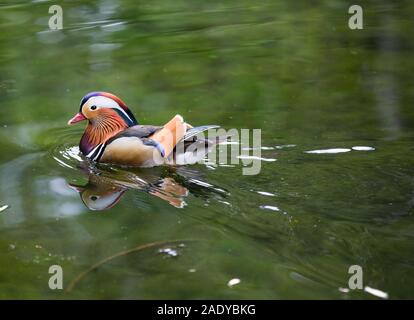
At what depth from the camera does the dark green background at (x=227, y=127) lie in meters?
5.23

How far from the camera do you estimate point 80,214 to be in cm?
624

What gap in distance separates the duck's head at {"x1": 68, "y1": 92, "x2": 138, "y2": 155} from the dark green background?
11.8 inches

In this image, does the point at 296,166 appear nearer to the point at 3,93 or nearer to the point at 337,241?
the point at 337,241

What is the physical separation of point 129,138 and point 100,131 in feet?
1.31

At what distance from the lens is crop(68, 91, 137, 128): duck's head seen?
746 cm

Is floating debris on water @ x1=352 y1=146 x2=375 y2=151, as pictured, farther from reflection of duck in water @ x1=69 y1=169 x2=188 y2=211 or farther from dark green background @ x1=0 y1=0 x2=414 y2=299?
reflection of duck in water @ x1=69 y1=169 x2=188 y2=211

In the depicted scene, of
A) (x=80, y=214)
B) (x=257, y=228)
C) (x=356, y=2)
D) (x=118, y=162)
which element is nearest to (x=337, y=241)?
(x=257, y=228)

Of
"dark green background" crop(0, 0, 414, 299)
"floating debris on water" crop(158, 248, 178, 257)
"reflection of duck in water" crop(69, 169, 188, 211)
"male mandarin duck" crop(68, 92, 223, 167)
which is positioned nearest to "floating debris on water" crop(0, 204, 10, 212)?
"dark green background" crop(0, 0, 414, 299)

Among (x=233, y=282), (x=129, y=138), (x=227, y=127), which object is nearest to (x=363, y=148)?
(x=227, y=127)

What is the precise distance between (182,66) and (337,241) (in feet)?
16.0

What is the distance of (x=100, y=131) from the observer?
7.47 m

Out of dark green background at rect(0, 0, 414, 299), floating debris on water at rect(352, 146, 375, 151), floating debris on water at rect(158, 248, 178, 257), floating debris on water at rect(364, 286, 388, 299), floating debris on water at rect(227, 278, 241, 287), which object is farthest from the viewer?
floating debris on water at rect(352, 146, 375, 151)

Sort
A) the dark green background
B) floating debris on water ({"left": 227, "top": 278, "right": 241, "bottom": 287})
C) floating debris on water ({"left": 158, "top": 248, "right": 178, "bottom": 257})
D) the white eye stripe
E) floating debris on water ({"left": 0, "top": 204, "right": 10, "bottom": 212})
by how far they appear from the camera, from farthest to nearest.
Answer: the white eye stripe
floating debris on water ({"left": 0, "top": 204, "right": 10, "bottom": 212})
floating debris on water ({"left": 158, "top": 248, "right": 178, "bottom": 257})
the dark green background
floating debris on water ({"left": 227, "top": 278, "right": 241, "bottom": 287})

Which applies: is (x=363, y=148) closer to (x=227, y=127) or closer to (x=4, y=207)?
(x=227, y=127)
